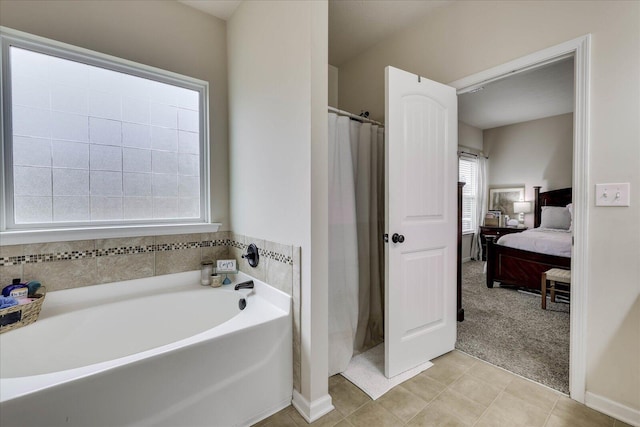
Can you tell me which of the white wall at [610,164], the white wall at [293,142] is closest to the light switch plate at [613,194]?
the white wall at [610,164]

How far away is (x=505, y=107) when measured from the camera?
4664 mm

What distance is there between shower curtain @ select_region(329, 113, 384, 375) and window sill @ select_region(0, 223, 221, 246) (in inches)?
40.6

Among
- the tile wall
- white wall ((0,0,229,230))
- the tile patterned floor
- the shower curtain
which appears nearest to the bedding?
the tile patterned floor

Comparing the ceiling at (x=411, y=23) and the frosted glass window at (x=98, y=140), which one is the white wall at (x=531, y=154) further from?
the frosted glass window at (x=98, y=140)

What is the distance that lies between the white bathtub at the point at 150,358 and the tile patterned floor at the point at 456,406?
12.4 inches

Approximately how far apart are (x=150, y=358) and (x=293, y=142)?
49.5 inches

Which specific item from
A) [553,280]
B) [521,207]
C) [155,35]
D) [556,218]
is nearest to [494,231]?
[521,207]

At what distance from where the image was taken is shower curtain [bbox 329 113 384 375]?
79.3 inches

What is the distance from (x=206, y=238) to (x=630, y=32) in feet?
9.42

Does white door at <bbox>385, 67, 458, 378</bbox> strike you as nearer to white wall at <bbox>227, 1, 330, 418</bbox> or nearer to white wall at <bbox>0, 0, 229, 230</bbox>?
white wall at <bbox>227, 1, 330, 418</bbox>

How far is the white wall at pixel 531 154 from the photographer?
5082 mm

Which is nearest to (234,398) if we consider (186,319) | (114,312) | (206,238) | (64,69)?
(186,319)

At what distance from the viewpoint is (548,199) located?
5.17 m

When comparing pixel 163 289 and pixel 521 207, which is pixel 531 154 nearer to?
pixel 521 207
